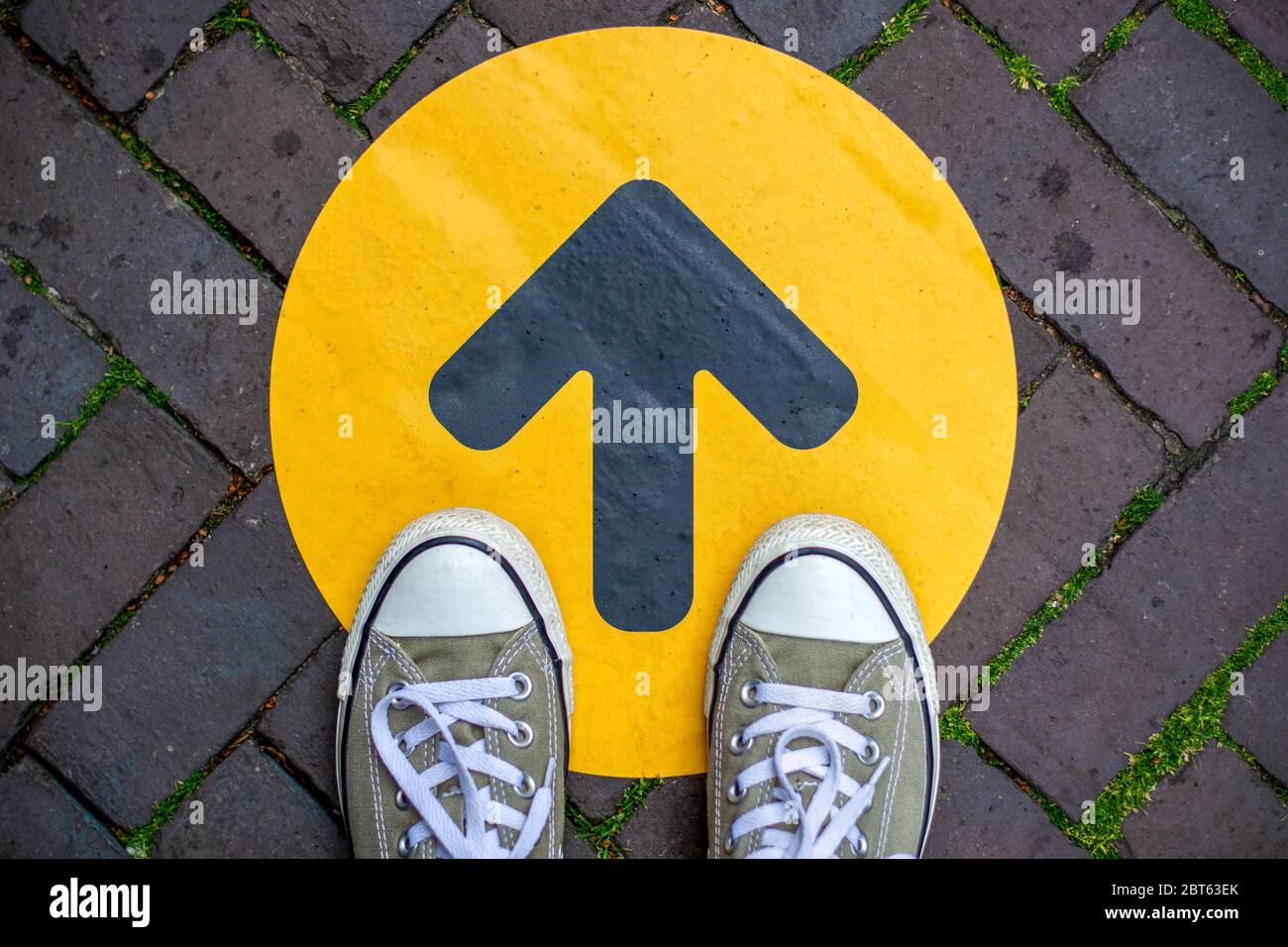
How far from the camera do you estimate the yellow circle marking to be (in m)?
2.28

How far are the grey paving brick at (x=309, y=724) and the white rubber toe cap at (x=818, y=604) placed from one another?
97 centimetres

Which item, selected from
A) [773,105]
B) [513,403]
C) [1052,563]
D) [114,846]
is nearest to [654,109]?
[773,105]

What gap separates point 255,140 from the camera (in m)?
2.30

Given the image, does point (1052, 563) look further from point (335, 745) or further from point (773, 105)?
point (335, 745)

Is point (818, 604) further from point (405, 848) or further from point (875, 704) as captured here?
point (405, 848)

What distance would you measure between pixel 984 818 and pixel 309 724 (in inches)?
60.9

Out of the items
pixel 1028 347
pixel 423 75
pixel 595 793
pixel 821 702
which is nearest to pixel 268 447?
pixel 423 75

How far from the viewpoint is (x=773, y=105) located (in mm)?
2285

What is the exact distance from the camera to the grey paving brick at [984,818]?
2.31 metres

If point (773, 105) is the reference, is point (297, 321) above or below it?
below

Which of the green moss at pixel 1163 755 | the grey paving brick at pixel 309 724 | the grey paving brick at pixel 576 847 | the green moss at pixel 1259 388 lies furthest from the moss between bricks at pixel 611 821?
the green moss at pixel 1259 388

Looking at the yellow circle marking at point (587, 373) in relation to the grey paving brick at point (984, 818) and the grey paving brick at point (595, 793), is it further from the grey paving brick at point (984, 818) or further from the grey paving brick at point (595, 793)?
the grey paving brick at point (984, 818)

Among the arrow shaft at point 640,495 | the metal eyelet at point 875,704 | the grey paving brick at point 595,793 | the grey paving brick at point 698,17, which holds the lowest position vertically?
the grey paving brick at point 595,793
